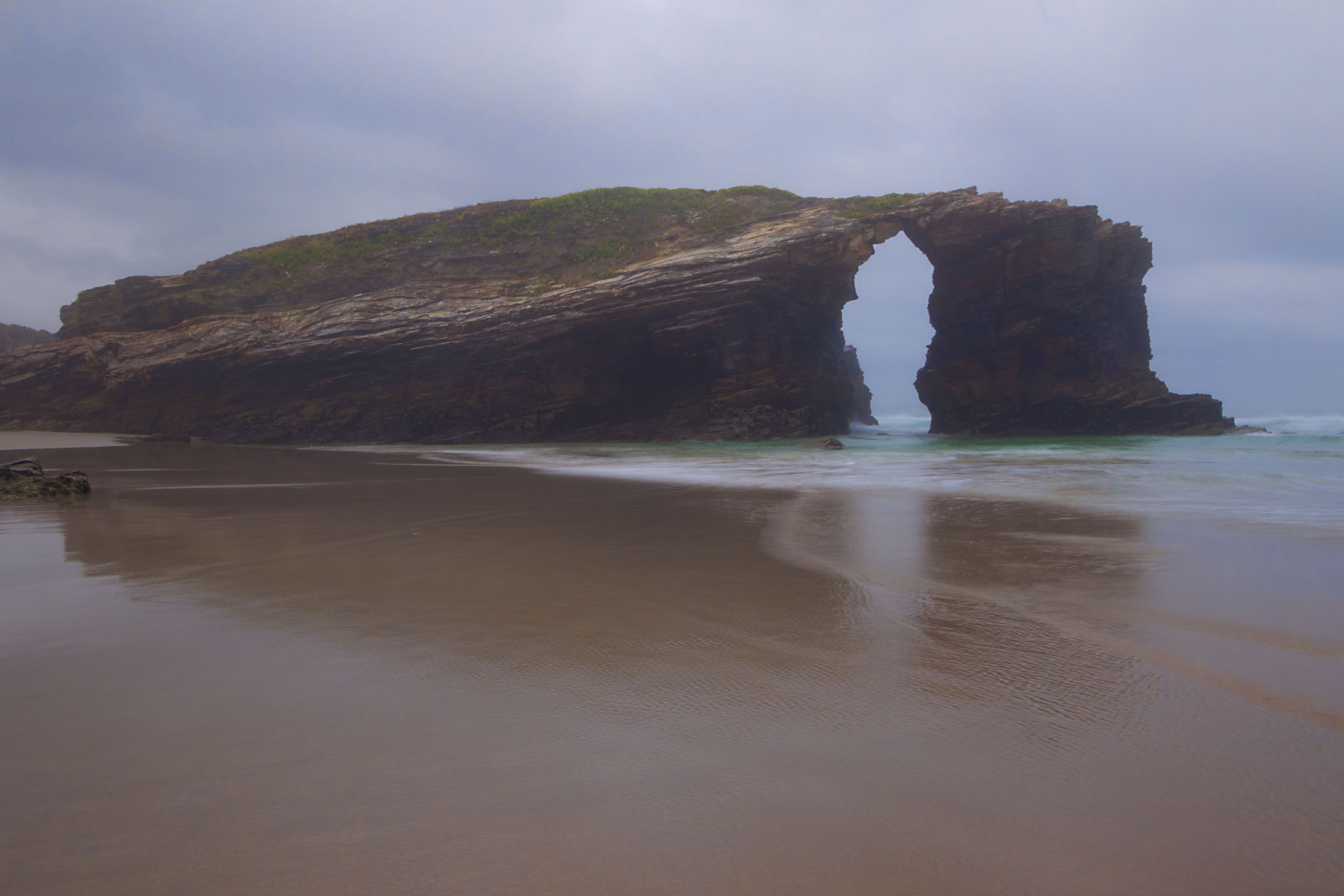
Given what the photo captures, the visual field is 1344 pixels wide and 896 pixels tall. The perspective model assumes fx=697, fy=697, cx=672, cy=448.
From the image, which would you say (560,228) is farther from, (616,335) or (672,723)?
(672,723)

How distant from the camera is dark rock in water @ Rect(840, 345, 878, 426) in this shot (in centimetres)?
4869

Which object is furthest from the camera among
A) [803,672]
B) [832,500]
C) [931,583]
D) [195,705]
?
[832,500]

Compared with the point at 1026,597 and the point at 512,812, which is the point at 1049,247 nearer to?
the point at 1026,597

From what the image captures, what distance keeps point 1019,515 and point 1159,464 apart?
24.1ft

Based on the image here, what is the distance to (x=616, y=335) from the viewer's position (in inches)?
968

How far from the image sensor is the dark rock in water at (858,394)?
160ft

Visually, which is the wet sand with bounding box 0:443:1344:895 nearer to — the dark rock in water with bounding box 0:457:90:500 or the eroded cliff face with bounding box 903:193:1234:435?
the dark rock in water with bounding box 0:457:90:500

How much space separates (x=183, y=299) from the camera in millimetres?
27875

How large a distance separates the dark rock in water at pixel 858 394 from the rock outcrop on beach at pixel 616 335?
1947 cm

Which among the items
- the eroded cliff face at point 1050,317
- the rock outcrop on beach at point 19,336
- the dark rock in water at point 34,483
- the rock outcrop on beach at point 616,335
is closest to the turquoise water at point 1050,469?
the eroded cliff face at point 1050,317

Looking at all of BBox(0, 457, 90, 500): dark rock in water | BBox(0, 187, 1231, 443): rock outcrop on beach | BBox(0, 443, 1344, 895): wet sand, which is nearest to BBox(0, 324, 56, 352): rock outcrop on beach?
BBox(0, 187, 1231, 443): rock outcrop on beach

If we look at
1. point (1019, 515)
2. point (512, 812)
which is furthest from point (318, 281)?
point (512, 812)

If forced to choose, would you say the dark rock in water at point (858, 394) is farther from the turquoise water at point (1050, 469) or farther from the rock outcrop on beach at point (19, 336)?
the rock outcrop on beach at point (19, 336)

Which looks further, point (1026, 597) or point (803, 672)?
point (1026, 597)
